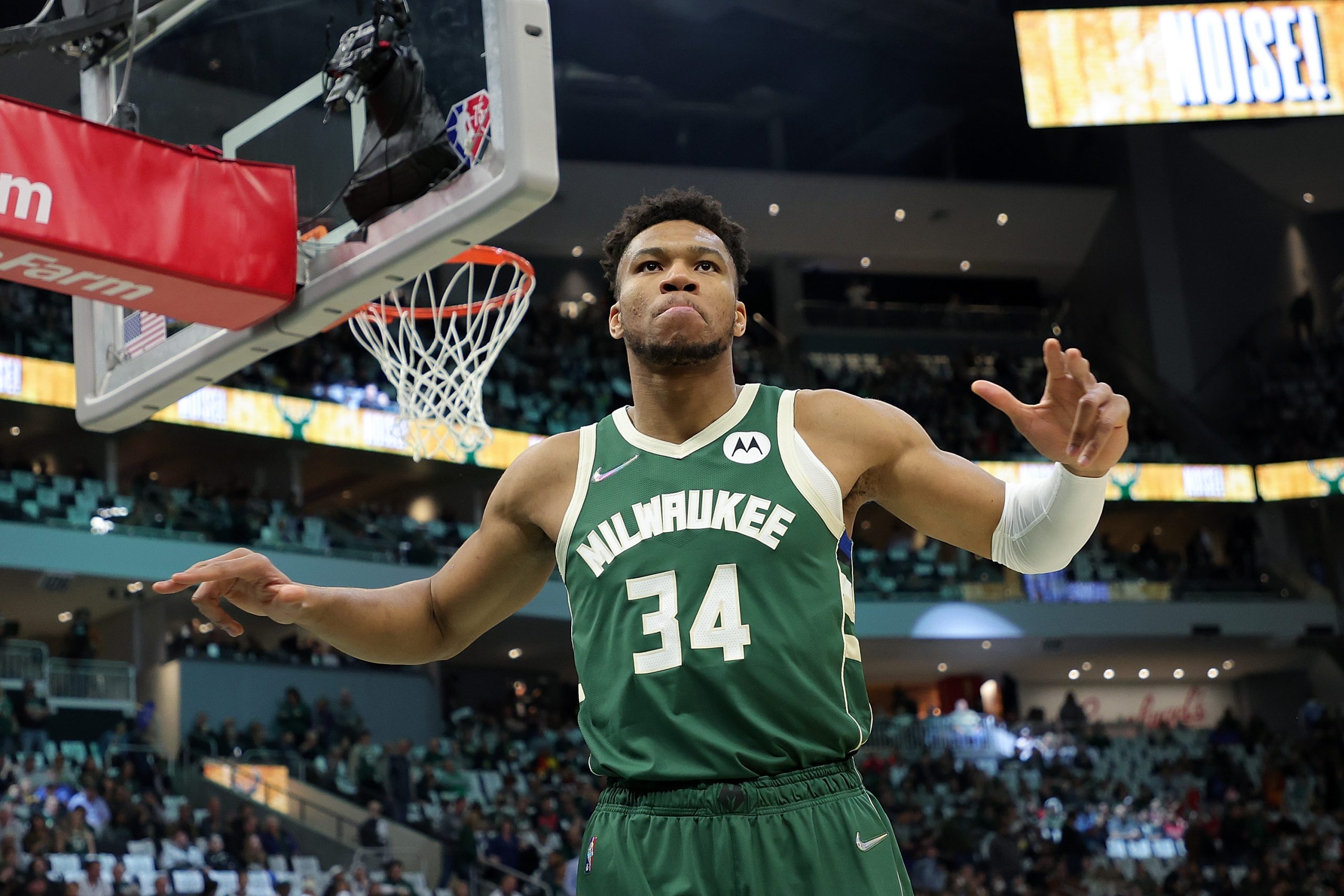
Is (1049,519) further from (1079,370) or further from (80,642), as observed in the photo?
(80,642)

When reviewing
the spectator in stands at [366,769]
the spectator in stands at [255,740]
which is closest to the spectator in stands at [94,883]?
the spectator in stands at [366,769]

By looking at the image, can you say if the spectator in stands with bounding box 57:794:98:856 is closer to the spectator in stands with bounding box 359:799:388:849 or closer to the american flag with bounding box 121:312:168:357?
the spectator in stands with bounding box 359:799:388:849

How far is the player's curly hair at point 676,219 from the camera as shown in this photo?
297 centimetres

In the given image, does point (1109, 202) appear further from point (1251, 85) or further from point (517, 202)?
point (517, 202)

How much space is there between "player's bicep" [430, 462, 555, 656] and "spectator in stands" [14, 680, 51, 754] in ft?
46.7

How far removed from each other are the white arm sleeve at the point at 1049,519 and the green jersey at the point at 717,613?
0.32 m

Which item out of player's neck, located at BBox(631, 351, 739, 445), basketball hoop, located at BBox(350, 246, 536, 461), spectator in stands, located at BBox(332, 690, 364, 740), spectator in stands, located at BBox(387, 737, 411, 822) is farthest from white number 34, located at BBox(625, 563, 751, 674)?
spectator in stands, located at BBox(332, 690, 364, 740)

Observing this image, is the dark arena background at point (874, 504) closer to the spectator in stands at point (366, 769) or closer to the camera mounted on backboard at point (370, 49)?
the spectator in stands at point (366, 769)

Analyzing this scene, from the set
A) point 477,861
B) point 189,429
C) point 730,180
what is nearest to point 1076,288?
point 730,180

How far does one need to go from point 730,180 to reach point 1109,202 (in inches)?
346

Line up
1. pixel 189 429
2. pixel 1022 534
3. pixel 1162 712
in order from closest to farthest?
pixel 1022 534 → pixel 189 429 → pixel 1162 712

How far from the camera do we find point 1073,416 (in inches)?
101

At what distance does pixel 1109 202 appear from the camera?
102 ft

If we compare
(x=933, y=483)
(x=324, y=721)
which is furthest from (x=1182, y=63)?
(x=933, y=483)
